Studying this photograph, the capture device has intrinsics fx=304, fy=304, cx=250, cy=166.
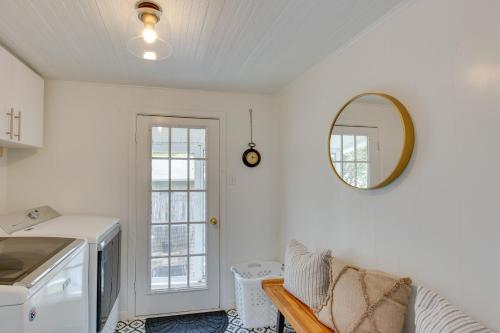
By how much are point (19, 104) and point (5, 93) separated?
21cm

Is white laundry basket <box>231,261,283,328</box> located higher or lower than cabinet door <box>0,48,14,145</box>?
lower

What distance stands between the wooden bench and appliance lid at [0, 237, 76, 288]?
1.27 metres

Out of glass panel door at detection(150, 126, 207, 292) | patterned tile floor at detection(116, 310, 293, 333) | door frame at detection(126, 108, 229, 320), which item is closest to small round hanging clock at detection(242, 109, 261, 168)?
door frame at detection(126, 108, 229, 320)

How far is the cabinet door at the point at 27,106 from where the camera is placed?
2082mm

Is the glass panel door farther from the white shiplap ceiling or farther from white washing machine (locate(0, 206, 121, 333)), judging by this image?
the white shiplap ceiling

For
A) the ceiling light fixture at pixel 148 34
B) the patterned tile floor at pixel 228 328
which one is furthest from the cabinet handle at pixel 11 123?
the patterned tile floor at pixel 228 328

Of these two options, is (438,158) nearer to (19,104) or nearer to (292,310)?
(292,310)

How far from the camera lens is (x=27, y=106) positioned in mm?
2238

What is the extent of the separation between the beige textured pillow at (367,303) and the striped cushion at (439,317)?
0.10m

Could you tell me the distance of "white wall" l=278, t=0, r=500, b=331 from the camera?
113cm

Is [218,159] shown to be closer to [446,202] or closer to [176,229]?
[176,229]

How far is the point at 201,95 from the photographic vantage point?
2.94 meters

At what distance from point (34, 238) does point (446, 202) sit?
2.18m

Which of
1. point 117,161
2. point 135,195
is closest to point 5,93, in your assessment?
point 117,161
